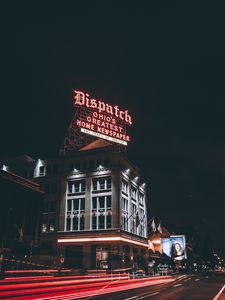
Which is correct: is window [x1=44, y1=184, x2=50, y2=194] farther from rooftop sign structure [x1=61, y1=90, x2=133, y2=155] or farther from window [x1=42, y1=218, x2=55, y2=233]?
rooftop sign structure [x1=61, y1=90, x2=133, y2=155]

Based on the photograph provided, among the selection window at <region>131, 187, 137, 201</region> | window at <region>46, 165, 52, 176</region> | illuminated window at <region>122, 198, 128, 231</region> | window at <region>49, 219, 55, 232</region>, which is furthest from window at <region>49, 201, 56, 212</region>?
window at <region>131, 187, 137, 201</region>

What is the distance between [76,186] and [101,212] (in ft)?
28.9

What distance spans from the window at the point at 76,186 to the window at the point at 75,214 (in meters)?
1.86

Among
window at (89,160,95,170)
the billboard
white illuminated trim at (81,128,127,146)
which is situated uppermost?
white illuminated trim at (81,128,127,146)

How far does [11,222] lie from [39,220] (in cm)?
588

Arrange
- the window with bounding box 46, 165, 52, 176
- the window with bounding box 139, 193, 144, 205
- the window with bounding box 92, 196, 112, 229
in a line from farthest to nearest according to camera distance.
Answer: the window with bounding box 139, 193, 144, 205 → the window with bounding box 46, 165, 52, 176 → the window with bounding box 92, 196, 112, 229

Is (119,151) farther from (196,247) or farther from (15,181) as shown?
(196,247)

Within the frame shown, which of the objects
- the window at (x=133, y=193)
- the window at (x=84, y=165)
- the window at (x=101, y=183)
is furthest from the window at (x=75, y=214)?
the window at (x=133, y=193)

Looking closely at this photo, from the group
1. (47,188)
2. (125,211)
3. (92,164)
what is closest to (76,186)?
(92,164)

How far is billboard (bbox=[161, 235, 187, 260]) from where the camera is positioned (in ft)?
268

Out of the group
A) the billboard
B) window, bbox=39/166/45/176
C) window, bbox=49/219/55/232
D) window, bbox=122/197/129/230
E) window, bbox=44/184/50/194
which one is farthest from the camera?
the billboard

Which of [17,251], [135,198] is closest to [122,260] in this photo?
[135,198]

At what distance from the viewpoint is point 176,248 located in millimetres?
82188

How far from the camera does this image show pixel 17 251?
36750 mm
